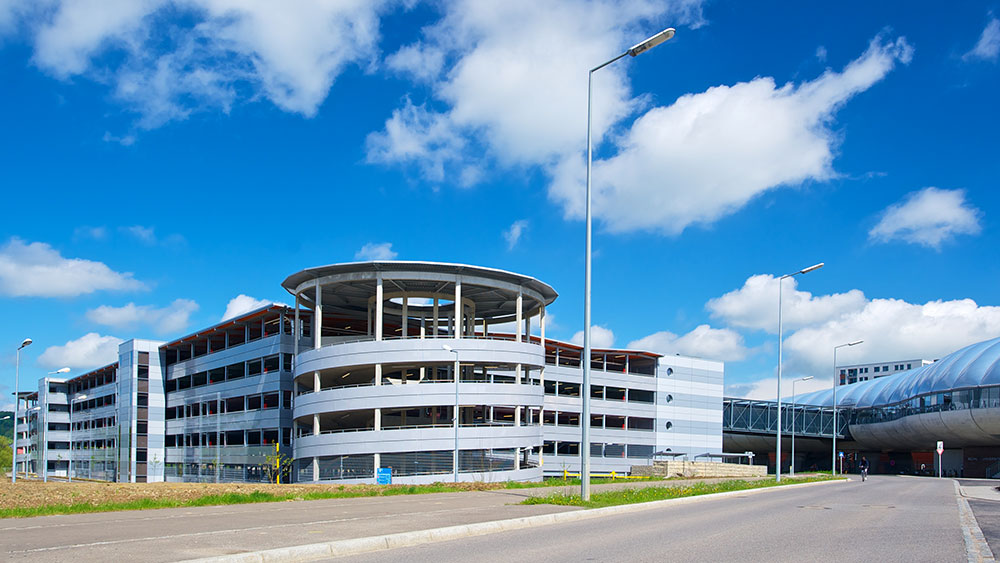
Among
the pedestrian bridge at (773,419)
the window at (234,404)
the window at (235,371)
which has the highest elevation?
the window at (235,371)

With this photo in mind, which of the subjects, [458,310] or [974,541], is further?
[458,310]

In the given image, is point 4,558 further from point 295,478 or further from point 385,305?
point 385,305

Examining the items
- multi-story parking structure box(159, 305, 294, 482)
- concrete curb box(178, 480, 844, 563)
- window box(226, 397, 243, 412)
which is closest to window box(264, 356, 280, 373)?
multi-story parking structure box(159, 305, 294, 482)

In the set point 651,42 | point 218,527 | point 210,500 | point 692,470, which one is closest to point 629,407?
point 692,470

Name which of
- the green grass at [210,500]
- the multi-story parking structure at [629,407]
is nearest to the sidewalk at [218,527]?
the green grass at [210,500]

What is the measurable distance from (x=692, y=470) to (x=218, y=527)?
45.8 m

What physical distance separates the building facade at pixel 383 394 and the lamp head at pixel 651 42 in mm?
24322

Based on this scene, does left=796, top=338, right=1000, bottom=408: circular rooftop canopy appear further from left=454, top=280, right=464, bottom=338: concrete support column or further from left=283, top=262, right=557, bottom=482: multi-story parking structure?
left=454, top=280, right=464, bottom=338: concrete support column

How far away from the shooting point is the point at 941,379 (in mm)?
81188

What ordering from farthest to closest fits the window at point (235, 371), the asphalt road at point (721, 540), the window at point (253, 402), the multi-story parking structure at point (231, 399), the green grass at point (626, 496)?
1. the window at point (235, 371)
2. the window at point (253, 402)
3. the multi-story parking structure at point (231, 399)
4. the green grass at point (626, 496)
5. the asphalt road at point (721, 540)

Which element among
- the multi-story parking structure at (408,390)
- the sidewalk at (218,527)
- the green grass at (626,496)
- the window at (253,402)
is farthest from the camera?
the window at (253,402)

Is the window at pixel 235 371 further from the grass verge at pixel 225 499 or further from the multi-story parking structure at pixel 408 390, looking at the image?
the grass verge at pixel 225 499

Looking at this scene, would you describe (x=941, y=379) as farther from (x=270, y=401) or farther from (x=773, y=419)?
(x=270, y=401)

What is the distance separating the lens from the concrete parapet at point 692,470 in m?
53.8
